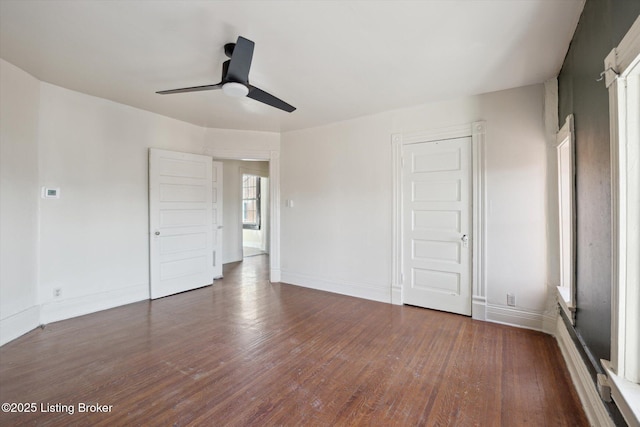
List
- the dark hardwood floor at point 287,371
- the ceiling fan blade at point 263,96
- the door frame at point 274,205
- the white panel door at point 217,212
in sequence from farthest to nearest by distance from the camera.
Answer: the white panel door at point 217,212
the door frame at point 274,205
the ceiling fan blade at point 263,96
the dark hardwood floor at point 287,371

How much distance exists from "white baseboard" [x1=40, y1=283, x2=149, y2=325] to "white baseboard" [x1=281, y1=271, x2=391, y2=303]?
2.13 m

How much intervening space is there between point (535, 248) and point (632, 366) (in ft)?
6.16

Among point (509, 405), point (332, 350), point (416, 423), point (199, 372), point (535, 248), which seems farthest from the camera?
point (535, 248)

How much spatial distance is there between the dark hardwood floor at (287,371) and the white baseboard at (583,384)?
0.21 ft

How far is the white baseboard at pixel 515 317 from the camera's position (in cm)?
294

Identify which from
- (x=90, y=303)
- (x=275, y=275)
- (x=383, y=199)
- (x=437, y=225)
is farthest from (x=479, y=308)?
(x=90, y=303)

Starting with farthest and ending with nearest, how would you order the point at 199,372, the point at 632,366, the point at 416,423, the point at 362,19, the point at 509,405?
the point at 199,372
the point at 362,19
the point at 509,405
the point at 416,423
the point at 632,366

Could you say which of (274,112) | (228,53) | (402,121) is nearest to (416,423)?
(228,53)

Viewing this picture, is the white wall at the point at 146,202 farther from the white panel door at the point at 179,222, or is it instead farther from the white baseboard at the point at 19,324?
the white panel door at the point at 179,222

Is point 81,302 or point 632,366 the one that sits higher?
point 632,366

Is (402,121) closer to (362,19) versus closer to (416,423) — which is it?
(362,19)

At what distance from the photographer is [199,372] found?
2205 millimetres

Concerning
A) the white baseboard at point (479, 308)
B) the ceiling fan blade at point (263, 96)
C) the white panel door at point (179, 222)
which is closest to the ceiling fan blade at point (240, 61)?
the ceiling fan blade at point (263, 96)

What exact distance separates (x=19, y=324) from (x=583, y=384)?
15.7 ft
